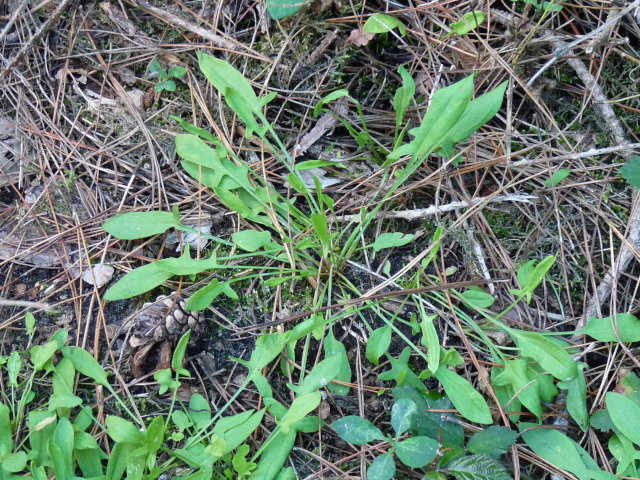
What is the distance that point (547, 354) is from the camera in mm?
1484

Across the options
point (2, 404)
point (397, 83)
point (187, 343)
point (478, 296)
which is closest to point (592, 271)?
point (478, 296)

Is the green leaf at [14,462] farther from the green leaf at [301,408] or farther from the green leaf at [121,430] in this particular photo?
the green leaf at [301,408]

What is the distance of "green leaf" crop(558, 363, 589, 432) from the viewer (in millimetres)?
1532

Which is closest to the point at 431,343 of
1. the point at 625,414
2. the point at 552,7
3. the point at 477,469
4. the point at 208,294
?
the point at 477,469

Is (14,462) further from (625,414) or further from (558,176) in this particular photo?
(558,176)

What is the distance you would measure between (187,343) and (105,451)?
0.38m

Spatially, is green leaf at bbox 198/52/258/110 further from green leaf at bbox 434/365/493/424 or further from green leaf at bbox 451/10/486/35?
green leaf at bbox 434/365/493/424

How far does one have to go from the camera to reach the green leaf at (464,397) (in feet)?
4.83

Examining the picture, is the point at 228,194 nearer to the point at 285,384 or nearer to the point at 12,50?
the point at 285,384

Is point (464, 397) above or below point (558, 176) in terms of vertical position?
below

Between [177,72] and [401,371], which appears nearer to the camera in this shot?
[401,371]

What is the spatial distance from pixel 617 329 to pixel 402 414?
67 cm

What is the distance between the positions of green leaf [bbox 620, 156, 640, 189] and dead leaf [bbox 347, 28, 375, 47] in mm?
906

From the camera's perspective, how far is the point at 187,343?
1673mm
